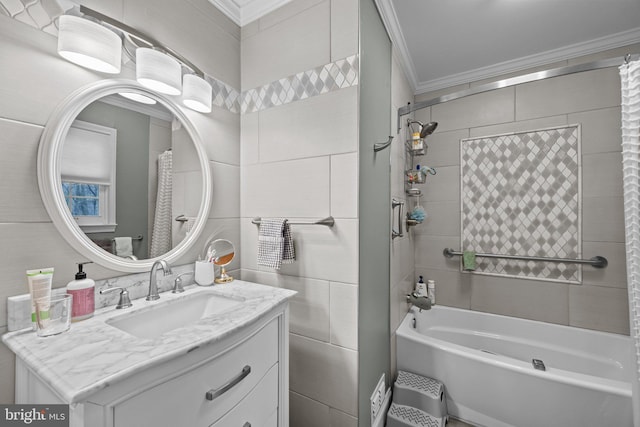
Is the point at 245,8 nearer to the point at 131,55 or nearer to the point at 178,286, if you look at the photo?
the point at 131,55

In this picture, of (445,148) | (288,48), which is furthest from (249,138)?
(445,148)

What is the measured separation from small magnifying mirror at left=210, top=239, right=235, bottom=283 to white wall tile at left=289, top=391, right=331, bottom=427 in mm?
706

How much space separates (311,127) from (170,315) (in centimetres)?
104

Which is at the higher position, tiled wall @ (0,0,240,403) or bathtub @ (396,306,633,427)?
tiled wall @ (0,0,240,403)

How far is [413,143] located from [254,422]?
6.62 feet

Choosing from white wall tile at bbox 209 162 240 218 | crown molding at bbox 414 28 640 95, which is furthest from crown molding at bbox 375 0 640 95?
white wall tile at bbox 209 162 240 218

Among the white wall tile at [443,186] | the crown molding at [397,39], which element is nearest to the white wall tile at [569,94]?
the white wall tile at [443,186]

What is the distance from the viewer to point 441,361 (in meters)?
1.62

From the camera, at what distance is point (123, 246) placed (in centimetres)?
100

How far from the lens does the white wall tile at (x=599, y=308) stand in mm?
1761

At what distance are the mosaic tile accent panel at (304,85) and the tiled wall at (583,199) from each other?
1.55 metres

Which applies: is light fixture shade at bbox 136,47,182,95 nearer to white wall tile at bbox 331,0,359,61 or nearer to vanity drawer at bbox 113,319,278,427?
white wall tile at bbox 331,0,359,61

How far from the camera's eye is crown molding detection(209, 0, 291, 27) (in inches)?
54.3

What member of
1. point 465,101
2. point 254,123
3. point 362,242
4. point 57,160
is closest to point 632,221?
point 362,242
